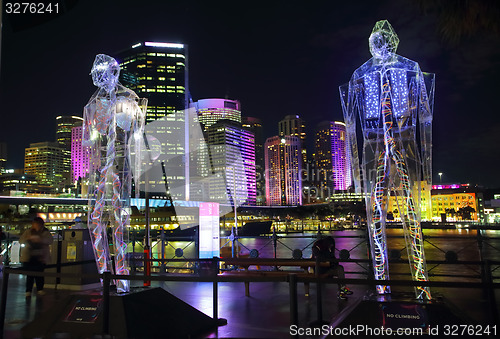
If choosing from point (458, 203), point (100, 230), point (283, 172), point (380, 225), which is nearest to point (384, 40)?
point (380, 225)

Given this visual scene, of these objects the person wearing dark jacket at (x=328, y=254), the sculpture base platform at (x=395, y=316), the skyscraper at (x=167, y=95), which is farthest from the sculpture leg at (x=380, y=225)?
the skyscraper at (x=167, y=95)

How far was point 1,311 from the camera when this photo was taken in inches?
236

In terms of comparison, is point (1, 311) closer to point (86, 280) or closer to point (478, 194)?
point (86, 280)

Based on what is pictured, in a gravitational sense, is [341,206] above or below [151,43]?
below

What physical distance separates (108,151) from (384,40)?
545cm

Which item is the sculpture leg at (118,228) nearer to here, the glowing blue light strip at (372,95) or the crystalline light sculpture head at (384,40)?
the glowing blue light strip at (372,95)

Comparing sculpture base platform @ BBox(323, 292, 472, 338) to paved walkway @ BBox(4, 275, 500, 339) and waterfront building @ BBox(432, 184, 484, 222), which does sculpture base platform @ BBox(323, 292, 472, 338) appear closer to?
paved walkway @ BBox(4, 275, 500, 339)

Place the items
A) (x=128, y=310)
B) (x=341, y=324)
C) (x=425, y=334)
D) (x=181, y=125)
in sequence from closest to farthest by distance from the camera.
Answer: (x=425, y=334) < (x=341, y=324) < (x=128, y=310) < (x=181, y=125)

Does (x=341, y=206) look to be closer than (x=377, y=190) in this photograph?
No

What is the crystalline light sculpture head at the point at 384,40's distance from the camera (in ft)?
21.4

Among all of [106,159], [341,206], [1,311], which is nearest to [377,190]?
[106,159]

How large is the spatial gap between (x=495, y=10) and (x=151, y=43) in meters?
175

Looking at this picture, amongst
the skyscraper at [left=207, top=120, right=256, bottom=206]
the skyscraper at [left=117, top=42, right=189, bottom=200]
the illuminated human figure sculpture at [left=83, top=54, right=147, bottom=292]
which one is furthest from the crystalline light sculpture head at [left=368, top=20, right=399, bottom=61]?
the skyscraper at [left=117, top=42, right=189, bottom=200]

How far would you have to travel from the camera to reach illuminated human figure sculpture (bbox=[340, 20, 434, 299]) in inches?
249
